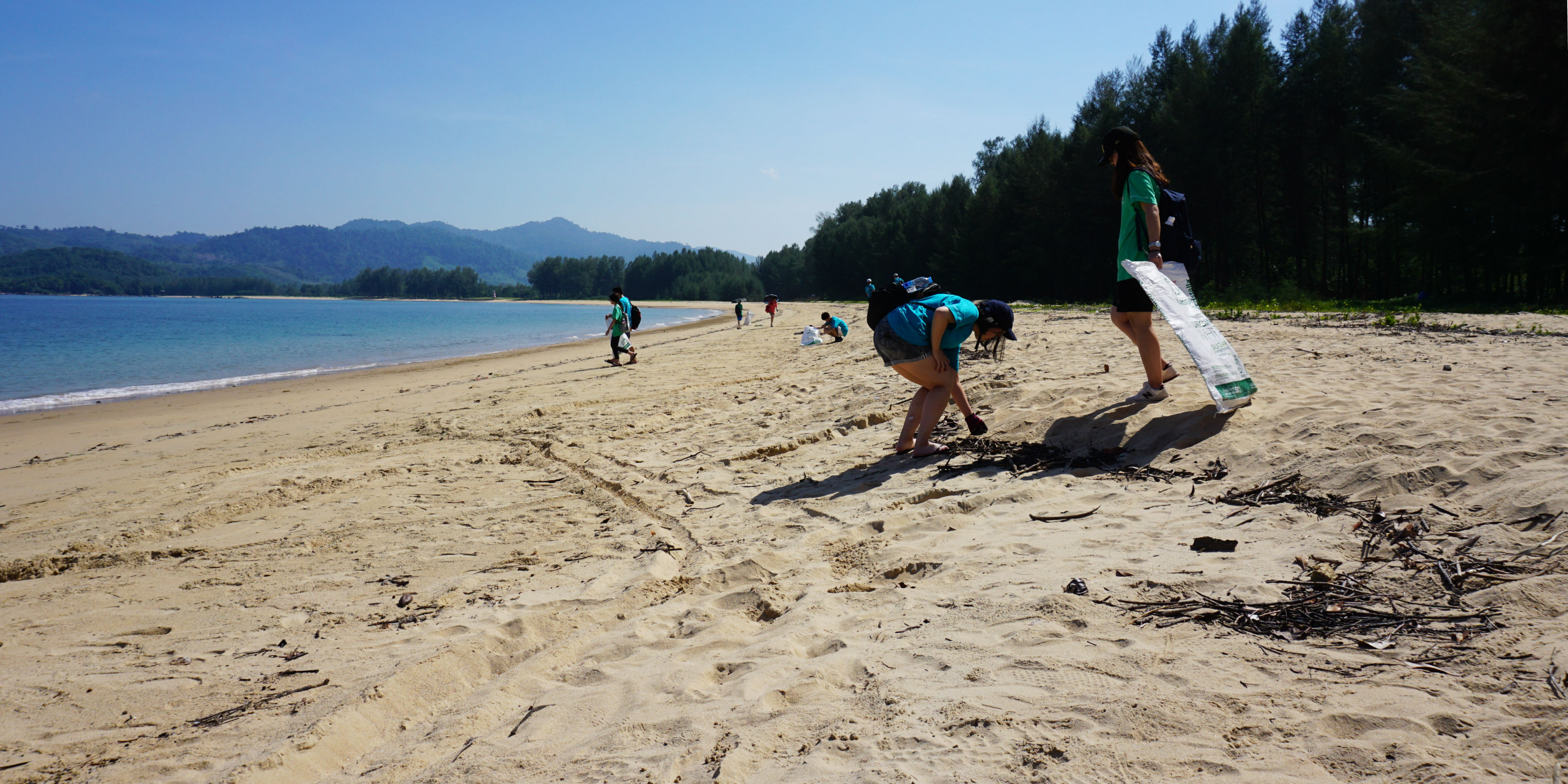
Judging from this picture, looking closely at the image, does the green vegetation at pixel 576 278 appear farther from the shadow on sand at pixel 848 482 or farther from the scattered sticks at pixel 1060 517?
the scattered sticks at pixel 1060 517

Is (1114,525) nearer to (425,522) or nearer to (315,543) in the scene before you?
(425,522)

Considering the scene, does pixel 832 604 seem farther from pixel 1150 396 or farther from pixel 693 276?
pixel 693 276

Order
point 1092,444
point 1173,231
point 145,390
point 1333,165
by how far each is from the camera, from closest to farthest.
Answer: point 1092,444 → point 1173,231 → point 145,390 → point 1333,165

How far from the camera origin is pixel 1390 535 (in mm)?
3061

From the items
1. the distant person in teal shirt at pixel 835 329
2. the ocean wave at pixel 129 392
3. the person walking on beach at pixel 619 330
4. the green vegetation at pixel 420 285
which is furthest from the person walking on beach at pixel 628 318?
the green vegetation at pixel 420 285

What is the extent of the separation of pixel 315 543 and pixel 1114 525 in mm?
4763

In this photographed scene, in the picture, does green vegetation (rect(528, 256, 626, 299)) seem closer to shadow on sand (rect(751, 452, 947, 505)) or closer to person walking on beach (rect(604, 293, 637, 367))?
person walking on beach (rect(604, 293, 637, 367))

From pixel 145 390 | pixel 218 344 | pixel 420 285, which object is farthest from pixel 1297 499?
pixel 420 285

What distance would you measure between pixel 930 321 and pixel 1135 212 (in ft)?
5.57

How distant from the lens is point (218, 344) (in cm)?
3356

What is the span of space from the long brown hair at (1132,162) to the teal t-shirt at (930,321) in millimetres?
1443

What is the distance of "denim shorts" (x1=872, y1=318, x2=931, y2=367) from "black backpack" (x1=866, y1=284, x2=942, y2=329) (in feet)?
0.19

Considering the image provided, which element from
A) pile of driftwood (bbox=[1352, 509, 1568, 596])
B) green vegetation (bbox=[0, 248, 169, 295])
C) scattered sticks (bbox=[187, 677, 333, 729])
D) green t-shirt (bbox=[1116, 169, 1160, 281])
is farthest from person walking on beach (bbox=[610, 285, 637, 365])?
green vegetation (bbox=[0, 248, 169, 295])

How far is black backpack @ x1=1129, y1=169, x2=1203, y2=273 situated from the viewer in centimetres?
535
